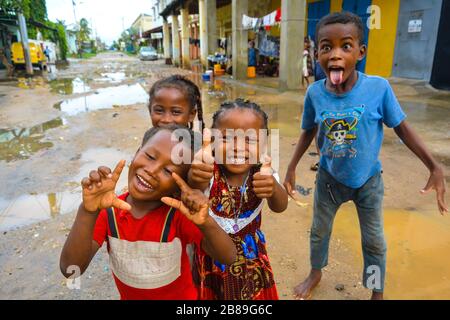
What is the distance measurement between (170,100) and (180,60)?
82.9 feet

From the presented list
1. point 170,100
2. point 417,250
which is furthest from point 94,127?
point 417,250

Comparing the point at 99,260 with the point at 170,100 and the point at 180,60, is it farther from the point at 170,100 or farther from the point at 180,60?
the point at 180,60

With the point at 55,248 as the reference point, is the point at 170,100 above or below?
above

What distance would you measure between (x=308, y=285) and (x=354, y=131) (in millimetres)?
1058

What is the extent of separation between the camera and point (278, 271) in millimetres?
2488

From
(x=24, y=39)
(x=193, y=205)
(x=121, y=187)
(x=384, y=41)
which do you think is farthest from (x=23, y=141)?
(x=24, y=39)

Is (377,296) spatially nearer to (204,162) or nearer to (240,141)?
(240,141)

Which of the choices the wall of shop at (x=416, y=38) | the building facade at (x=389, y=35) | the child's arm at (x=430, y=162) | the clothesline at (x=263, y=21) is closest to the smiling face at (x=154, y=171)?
the child's arm at (x=430, y=162)

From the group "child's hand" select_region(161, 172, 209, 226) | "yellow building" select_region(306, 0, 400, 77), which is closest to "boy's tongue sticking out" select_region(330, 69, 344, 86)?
"child's hand" select_region(161, 172, 209, 226)

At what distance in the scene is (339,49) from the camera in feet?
5.76

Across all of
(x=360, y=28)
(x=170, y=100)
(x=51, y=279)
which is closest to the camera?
(x=360, y=28)

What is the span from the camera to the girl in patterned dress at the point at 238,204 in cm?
150

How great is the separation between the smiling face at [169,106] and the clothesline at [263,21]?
10133mm

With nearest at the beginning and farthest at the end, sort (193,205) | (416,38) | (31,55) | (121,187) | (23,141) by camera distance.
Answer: (193,205) → (121,187) → (23,141) → (416,38) → (31,55)
